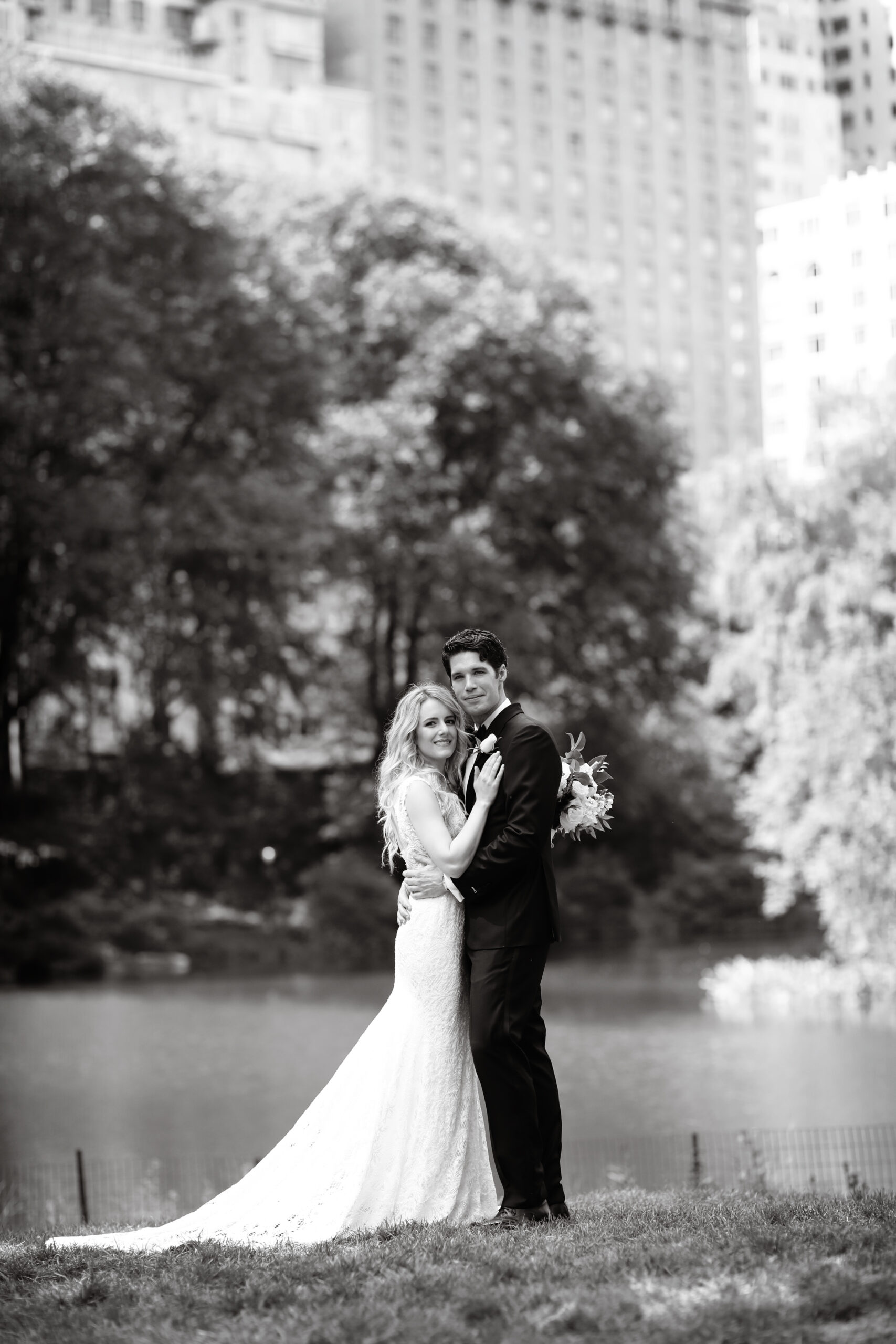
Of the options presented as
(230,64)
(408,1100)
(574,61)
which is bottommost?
(408,1100)

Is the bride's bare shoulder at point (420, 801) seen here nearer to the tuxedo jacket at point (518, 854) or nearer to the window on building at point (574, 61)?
the tuxedo jacket at point (518, 854)

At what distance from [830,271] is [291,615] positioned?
16.0 m

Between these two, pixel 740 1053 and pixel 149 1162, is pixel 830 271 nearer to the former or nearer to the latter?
pixel 740 1053

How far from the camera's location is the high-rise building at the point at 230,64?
201 feet

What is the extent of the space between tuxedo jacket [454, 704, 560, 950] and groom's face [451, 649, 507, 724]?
0.15 meters

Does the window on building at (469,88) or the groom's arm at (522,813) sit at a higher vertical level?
the window on building at (469,88)

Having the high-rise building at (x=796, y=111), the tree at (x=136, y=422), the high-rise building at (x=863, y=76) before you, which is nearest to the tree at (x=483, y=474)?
the tree at (x=136, y=422)

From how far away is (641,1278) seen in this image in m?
5.47

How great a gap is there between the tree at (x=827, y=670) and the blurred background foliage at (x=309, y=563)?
9 cm

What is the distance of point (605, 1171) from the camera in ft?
47.4

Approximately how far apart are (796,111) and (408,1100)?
82.9 feet

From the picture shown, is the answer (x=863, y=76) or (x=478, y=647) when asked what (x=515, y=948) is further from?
(x=863, y=76)

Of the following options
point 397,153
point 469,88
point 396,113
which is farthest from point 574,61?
point 397,153

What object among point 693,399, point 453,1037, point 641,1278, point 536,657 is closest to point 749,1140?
point 453,1037
